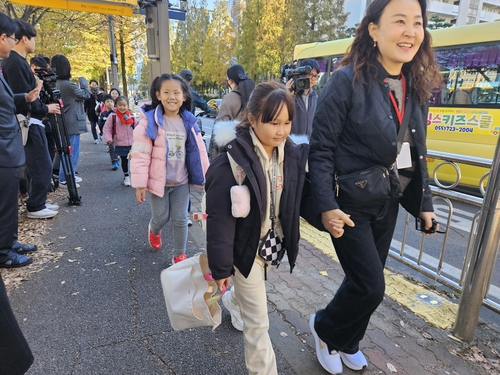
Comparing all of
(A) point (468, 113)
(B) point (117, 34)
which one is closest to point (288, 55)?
(B) point (117, 34)

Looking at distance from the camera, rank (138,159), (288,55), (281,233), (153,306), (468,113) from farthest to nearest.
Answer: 1. (288,55)
2. (468,113)
3. (138,159)
4. (153,306)
5. (281,233)

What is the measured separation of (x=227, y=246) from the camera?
5.59ft

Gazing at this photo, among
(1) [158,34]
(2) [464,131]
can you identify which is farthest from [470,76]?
(1) [158,34]

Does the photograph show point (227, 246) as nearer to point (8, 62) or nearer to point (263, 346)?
point (263, 346)

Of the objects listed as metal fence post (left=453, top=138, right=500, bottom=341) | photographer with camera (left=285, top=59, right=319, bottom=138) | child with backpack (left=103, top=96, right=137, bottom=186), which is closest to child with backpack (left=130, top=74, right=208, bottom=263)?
photographer with camera (left=285, top=59, right=319, bottom=138)

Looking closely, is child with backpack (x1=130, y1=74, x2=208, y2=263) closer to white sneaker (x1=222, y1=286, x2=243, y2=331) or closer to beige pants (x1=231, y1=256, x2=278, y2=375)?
white sneaker (x1=222, y1=286, x2=243, y2=331)

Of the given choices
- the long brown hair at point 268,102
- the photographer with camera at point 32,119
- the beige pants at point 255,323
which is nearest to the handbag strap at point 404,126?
the long brown hair at point 268,102

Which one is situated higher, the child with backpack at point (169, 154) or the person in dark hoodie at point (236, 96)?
the person in dark hoodie at point (236, 96)

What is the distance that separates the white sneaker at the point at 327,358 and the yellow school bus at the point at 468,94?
4.96 metres

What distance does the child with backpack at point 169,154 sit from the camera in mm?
3100

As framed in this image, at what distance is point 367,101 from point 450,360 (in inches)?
69.7

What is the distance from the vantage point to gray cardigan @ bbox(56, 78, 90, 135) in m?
5.76

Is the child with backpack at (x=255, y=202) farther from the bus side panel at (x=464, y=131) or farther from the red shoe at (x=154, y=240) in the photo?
the bus side panel at (x=464, y=131)

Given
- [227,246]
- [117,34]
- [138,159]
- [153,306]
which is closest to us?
[227,246]
